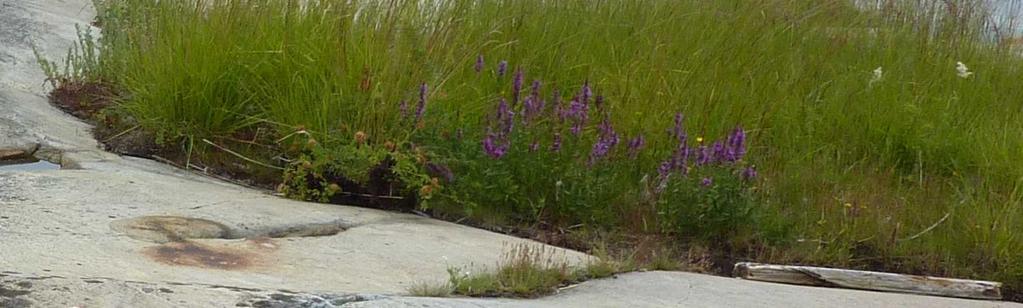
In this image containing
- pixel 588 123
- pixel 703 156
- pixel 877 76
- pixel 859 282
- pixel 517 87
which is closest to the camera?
pixel 859 282

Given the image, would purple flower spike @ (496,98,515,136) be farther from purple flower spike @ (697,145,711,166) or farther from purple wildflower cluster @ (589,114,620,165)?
purple flower spike @ (697,145,711,166)

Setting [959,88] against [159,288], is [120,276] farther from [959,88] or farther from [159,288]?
[959,88]

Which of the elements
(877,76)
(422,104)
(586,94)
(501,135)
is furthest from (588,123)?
(877,76)

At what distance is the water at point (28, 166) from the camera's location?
12.5 ft

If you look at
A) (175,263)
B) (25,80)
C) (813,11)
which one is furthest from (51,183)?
(813,11)

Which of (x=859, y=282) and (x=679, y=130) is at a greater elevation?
(x=679, y=130)

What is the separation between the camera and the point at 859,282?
3.53 metres

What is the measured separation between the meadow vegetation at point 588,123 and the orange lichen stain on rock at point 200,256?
0.92m

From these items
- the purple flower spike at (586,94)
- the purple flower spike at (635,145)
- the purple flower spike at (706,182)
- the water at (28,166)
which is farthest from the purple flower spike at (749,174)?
the water at (28,166)

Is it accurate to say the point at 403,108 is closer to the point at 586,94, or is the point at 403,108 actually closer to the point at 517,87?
the point at 517,87

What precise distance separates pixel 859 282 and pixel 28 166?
2910mm

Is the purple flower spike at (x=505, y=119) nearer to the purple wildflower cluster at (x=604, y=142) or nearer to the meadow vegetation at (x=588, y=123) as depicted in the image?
the meadow vegetation at (x=588, y=123)

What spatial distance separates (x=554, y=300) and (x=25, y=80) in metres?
3.56

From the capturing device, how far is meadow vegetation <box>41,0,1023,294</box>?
386cm
